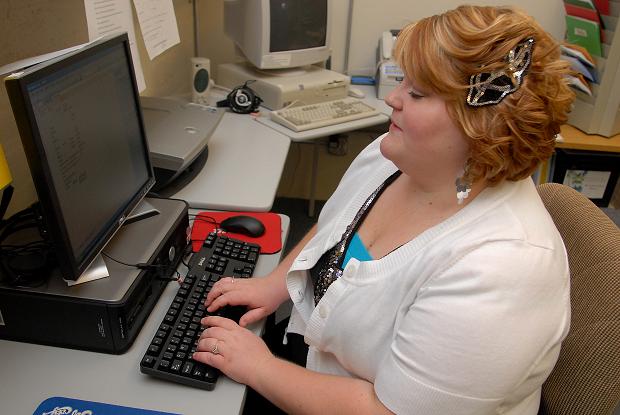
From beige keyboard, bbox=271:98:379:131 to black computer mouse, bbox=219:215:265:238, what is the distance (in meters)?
0.74

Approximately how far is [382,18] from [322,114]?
2.77ft

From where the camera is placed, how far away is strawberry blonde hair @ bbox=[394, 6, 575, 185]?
712 mm

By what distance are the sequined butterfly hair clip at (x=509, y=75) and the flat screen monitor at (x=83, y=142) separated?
0.60 meters

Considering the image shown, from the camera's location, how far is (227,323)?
926 mm

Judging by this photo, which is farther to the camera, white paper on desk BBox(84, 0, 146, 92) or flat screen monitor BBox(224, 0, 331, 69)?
flat screen monitor BBox(224, 0, 331, 69)

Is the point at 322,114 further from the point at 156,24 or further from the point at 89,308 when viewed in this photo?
the point at 89,308

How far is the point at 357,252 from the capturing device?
3.12ft

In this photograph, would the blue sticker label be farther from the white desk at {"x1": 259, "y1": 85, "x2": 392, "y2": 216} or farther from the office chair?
the white desk at {"x1": 259, "y1": 85, "x2": 392, "y2": 216}

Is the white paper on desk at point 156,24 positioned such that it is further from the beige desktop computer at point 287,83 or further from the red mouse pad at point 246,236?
the beige desktop computer at point 287,83

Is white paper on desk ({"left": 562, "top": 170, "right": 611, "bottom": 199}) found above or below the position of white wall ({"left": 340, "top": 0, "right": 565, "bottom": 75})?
below

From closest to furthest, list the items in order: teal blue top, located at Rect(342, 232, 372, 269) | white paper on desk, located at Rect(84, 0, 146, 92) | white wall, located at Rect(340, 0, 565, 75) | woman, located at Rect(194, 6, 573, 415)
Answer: woman, located at Rect(194, 6, 573, 415) → teal blue top, located at Rect(342, 232, 372, 269) → white paper on desk, located at Rect(84, 0, 146, 92) → white wall, located at Rect(340, 0, 565, 75)

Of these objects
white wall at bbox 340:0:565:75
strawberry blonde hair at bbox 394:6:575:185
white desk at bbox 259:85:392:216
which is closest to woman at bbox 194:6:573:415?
strawberry blonde hair at bbox 394:6:575:185

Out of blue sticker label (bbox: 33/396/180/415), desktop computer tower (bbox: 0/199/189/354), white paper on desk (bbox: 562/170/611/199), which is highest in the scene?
desktop computer tower (bbox: 0/199/189/354)

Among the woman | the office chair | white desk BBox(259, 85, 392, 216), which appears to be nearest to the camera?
the woman
